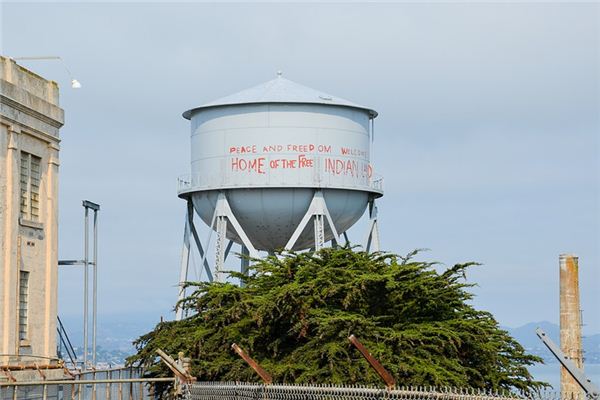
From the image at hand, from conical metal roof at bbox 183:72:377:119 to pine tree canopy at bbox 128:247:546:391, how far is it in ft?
45.0

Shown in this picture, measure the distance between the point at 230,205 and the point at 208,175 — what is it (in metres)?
1.51

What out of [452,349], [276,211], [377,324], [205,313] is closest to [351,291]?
[377,324]

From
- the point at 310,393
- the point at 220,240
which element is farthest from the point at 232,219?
the point at 310,393

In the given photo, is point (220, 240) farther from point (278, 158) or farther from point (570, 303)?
point (570, 303)

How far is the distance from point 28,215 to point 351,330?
11689mm

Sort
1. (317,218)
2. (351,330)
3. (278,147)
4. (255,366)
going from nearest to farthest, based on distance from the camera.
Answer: (255,366)
(351,330)
(317,218)
(278,147)

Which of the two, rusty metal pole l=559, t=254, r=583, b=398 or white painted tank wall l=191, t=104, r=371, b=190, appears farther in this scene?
white painted tank wall l=191, t=104, r=371, b=190

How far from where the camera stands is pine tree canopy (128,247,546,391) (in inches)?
1044

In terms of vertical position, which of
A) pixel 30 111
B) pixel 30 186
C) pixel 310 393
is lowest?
pixel 310 393

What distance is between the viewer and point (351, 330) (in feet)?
89.7

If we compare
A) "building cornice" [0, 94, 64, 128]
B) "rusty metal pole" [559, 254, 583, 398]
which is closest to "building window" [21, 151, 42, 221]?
"building cornice" [0, 94, 64, 128]

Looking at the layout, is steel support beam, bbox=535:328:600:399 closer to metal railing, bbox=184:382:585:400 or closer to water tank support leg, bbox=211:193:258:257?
metal railing, bbox=184:382:585:400

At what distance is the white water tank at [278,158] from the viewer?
45250 mm

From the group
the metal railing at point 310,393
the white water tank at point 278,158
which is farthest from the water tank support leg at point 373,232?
the metal railing at point 310,393
